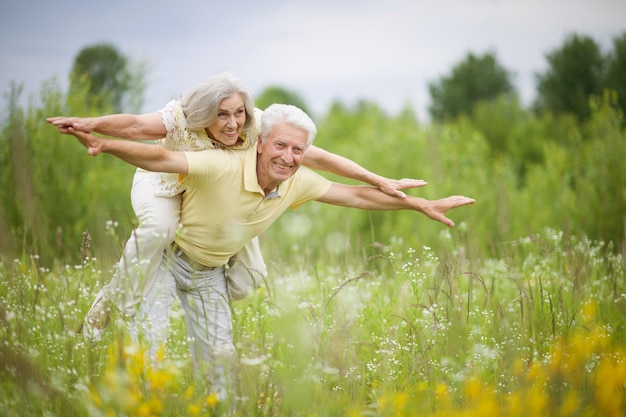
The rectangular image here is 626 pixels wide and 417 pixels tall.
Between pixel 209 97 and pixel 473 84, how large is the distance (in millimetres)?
46744

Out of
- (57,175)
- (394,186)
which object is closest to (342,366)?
(394,186)

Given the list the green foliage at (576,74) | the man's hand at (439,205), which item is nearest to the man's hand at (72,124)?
the man's hand at (439,205)

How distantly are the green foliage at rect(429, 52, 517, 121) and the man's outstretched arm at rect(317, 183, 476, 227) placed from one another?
44.1 meters

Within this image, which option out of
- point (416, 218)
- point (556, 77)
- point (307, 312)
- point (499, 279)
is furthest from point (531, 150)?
point (307, 312)

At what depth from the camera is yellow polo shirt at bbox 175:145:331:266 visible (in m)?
4.21

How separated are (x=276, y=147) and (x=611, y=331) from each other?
2894 millimetres

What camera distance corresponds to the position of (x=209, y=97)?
4207mm

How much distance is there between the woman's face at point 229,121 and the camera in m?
4.26

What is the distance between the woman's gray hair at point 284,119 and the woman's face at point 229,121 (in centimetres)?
16

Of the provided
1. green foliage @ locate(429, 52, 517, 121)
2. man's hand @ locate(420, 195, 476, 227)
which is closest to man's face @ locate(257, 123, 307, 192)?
man's hand @ locate(420, 195, 476, 227)

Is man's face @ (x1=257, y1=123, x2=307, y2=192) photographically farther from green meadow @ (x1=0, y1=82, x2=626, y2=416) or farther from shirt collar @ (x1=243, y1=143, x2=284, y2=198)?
green meadow @ (x1=0, y1=82, x2=626, y2=416)

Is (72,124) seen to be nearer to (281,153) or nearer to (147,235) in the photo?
(147,235)

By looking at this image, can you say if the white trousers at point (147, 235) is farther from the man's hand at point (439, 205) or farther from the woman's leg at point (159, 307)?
the man's hand at point (439, 205)

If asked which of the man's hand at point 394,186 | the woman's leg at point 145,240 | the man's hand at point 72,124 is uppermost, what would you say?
the man's hand at point 72,124
